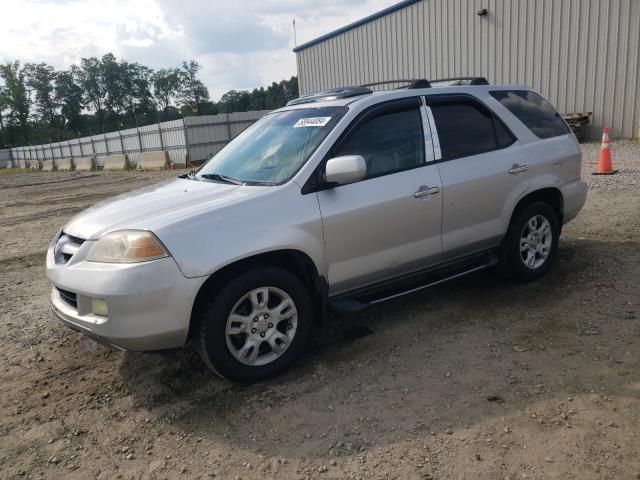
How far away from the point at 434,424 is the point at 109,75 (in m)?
105

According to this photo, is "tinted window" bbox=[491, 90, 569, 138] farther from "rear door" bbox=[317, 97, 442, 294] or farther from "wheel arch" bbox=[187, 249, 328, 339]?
"wheel arch" bbox=[187, 249, 328, 339]

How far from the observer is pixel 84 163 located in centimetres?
3812

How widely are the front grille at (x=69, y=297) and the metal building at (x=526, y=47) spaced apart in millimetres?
14775

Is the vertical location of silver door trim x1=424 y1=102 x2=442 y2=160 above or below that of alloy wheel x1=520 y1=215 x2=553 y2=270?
above

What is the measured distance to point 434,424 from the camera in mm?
2875

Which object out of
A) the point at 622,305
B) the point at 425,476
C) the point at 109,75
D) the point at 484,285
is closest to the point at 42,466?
the point at 425,476

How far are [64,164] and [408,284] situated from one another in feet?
145

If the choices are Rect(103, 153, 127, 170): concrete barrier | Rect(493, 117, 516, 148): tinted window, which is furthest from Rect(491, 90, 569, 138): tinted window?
Rect(103, 153, 127, 170): concrete barrier

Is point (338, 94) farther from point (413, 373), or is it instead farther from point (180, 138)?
point (180, 138)

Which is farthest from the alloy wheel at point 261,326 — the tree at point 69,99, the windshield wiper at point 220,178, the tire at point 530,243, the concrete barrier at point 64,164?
the tree at point 69,99

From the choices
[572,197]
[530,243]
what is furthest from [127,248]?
[572,197]

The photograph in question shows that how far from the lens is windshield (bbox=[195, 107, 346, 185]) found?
3.73 metres

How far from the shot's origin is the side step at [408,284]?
3712mm

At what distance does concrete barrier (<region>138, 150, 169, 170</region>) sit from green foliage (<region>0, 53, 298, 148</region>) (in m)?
50.4
